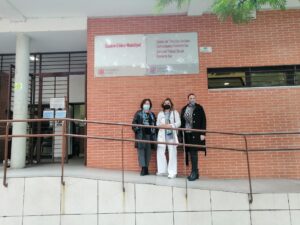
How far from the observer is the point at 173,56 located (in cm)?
648

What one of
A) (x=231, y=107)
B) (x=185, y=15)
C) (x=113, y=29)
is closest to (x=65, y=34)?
(x=113, y=29)

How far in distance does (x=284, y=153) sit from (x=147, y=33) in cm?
423

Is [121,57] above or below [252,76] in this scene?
above

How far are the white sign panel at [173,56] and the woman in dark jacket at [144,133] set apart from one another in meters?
1.18

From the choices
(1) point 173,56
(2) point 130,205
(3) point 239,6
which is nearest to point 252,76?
(1) point 173,56

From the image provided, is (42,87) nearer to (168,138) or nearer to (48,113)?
(48,113)

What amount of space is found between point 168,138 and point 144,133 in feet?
1.62

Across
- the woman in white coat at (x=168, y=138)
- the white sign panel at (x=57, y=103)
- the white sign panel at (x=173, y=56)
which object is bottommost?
the woman in white coat at (x=168, y=138)

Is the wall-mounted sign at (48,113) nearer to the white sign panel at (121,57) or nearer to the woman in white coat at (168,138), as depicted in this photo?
the white sign panel at (121,57)

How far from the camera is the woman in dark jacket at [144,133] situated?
18.1 feet

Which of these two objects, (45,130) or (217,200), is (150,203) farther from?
(45,130)

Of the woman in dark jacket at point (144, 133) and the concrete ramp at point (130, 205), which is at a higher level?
the woman in dark jacket at point (144, 133)

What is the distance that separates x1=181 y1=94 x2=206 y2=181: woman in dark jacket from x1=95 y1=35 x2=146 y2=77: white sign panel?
5.44 ft

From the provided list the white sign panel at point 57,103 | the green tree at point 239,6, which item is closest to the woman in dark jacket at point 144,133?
the green tree at point 239,6
